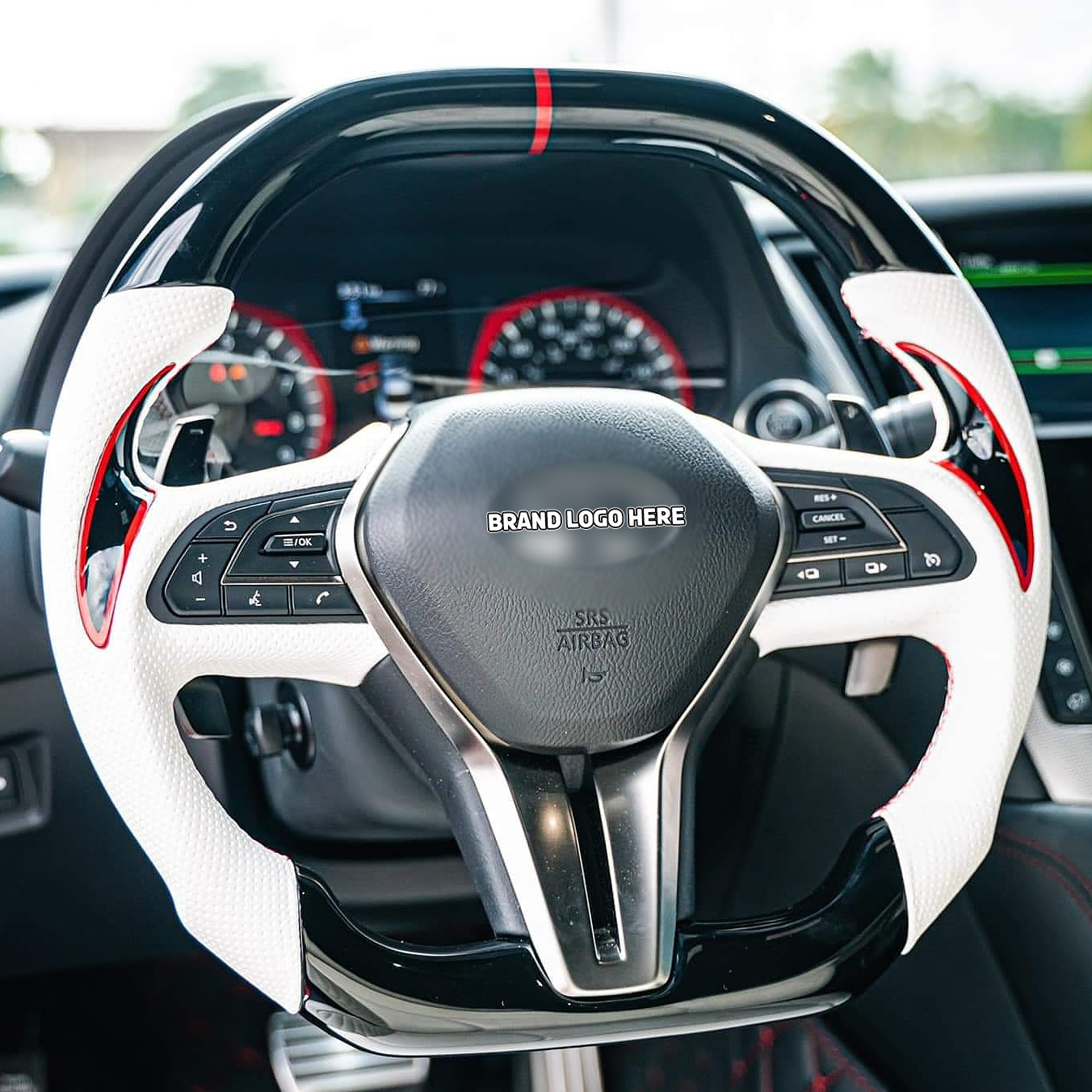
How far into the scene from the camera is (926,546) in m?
0.85

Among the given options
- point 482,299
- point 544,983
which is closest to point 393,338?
point 482,299

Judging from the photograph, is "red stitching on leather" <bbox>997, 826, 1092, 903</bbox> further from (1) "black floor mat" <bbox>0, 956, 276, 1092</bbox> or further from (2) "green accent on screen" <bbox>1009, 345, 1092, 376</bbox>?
(1) "black floor mat" <bbox>0, 956, 276, 1092</bbox>

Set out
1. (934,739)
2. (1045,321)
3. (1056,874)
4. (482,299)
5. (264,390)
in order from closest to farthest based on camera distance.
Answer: (934,739) < (1056,874) < (264,390) < (482,299) < (1045,321)

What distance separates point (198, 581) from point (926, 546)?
435 mm

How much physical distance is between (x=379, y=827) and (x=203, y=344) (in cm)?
42

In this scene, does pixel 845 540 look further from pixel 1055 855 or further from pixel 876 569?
pixel 1055 855

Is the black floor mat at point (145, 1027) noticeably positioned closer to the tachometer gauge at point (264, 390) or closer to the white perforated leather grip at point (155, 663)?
the tachometer gauge at point (264, 390)

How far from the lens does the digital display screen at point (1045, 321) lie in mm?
1678

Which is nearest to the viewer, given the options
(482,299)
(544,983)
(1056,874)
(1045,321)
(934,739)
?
(544,983)

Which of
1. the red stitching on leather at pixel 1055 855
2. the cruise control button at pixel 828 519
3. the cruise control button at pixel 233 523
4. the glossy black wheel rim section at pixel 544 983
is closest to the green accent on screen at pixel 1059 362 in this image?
the red stitching on leather at pixel 1055 855

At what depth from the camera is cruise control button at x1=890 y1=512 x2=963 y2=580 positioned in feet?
2.79

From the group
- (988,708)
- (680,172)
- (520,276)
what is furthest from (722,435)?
(520,276)

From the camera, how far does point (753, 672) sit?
1.11 meters

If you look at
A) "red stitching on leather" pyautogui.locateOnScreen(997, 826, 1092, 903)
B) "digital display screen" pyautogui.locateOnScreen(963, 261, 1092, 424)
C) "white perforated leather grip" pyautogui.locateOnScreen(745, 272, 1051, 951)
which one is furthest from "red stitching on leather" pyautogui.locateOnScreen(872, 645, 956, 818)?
"digital display screen" pyautogui.locateOnScreen(963, 261, 1092, 424)
